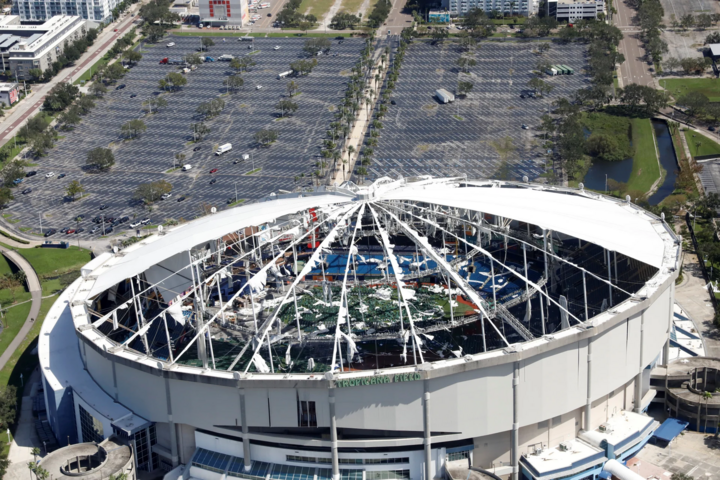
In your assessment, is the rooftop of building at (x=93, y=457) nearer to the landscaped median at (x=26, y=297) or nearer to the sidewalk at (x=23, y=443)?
the sidewalk at (x=23, y=443)

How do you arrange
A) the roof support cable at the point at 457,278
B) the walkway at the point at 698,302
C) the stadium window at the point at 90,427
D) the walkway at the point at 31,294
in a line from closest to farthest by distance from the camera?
the roof support cable at the point at 457,278 → the stadium window at the point at 90,427 → the walkway at the point at 698,302 → the walkway at the point at 31,294

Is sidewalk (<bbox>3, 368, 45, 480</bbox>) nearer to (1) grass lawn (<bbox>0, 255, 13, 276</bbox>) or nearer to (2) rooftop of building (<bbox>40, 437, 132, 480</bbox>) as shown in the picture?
(2) rooftop of building (<bbox>40, 437, 132, 480</bbox>)

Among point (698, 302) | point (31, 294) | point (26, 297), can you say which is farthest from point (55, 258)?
point (698, 302)

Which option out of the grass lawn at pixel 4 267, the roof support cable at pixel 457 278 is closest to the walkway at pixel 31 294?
the grass lawn at pixel 4 267

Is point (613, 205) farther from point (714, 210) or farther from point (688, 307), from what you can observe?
point (714, 210)

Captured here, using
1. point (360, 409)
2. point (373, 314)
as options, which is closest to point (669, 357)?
point (373, 314)

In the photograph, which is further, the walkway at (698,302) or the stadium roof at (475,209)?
the walkway at (698,302)

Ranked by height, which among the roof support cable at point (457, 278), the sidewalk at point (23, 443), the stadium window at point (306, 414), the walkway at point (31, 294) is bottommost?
the sidewalk at point (23, 443)
